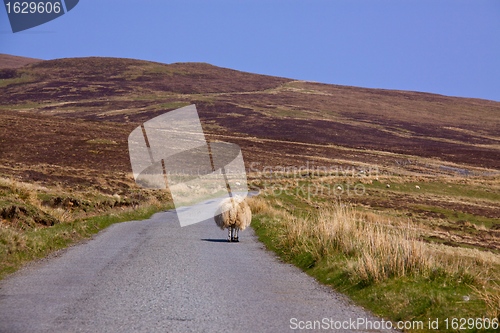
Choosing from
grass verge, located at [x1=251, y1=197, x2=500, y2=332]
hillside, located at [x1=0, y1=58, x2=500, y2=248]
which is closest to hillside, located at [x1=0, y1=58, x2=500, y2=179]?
hillside, located at [x1=0, y1=58, x2=500, y2=248]

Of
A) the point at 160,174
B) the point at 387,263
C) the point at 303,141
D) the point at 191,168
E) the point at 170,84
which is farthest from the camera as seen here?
the point at 170,84

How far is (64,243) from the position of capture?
56.4 ft

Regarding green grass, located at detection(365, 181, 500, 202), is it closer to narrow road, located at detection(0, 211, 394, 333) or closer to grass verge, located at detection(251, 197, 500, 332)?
grass verge, located at detection(251, 197, 500, 332)

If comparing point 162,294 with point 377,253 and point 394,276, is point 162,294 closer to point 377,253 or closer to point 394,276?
point 394,276

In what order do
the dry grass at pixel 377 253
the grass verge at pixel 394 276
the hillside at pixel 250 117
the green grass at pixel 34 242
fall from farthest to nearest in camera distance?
the hillside at pixel 250 117, the green grass at pixel 34 242, the dry grass at pixel 377 253, the grass verge at pixel 394 276

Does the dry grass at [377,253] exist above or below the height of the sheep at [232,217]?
above

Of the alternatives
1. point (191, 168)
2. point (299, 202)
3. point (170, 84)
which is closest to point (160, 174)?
Answer: point (191, 168)

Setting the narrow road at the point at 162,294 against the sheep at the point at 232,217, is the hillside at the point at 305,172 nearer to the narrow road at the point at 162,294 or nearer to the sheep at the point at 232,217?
the narrow road at the point at 162,294

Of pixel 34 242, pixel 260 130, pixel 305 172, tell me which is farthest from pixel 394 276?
pixel 260 130

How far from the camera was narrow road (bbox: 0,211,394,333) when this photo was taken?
8.02m

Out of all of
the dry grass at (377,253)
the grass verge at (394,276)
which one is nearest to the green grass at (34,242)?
the grass verge at (394,276)

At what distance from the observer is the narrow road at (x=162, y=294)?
26.3 feet

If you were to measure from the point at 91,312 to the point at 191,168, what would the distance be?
203 ft

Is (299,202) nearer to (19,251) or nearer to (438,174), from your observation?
(19,251)
